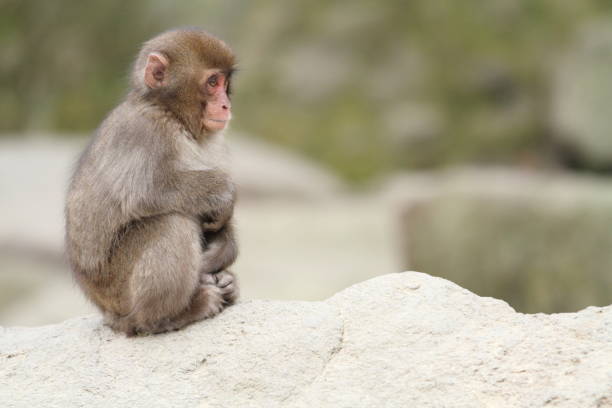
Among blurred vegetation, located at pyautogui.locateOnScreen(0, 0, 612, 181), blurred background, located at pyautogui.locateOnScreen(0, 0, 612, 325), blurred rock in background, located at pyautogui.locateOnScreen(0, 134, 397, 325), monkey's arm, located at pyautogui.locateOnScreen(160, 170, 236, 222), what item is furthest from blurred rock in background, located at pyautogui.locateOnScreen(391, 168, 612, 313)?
blurred vegetation, located at pyautogui.locateOnScreen(0, 0, 612, 181)

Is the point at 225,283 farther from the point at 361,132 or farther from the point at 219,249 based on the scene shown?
the point at 361,132

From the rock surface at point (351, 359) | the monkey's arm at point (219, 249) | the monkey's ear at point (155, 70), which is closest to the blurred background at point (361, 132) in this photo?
the monkey's arm at point (219, 249)

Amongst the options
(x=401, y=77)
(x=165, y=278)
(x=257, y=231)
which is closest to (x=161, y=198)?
(x=165, y=278)

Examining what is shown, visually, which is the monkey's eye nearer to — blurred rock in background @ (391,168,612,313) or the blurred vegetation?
blurred rock in background @ (391,168,612,313)

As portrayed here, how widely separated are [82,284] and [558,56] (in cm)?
1373

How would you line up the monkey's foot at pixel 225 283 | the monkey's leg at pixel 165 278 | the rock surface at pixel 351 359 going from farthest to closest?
1. the monkey's foot at pixel 225 283
2. the monkey's leg at pixel 165 278
3. the rock surface at pixel 351 359

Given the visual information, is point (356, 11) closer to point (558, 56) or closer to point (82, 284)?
point (558, 56)

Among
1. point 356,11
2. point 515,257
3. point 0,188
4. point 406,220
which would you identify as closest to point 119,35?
point 356,11

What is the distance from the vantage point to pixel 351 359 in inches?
203

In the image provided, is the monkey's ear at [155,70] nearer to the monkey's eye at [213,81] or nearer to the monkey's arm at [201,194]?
the monkey's eye at [213,81]

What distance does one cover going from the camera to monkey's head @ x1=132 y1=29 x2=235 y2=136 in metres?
5.91

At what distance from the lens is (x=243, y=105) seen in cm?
1941

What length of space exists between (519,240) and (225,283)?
6.13 metres

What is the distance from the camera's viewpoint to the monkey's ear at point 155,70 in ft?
19.4
